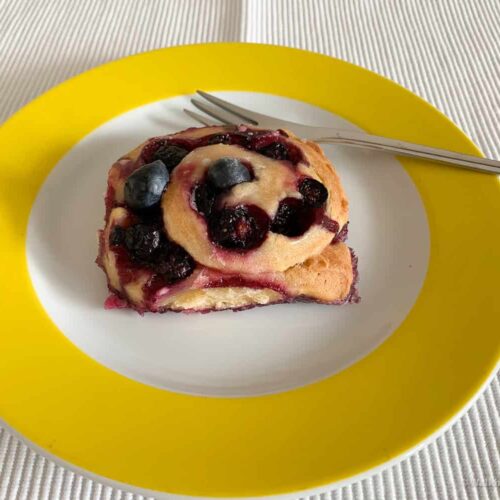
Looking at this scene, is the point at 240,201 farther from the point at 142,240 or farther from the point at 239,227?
the point at 142,240

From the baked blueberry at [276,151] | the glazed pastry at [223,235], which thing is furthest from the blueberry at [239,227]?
the baked blueberry at [276,151]

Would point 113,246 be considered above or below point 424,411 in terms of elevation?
above

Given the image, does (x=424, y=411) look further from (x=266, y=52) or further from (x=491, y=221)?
(x=266, y=52)

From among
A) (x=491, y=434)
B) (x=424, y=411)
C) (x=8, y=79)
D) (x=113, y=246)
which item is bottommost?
(x=491, y=434)

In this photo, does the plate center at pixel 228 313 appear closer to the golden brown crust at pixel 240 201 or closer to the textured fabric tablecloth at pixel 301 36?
the golden brown crust at pixel 240 201

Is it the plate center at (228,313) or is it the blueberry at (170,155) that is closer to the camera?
the plate center at (228,313)

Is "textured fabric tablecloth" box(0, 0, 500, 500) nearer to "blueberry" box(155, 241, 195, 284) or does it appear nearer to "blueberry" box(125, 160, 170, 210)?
"blueberry" box(125, 160, 170, 210)

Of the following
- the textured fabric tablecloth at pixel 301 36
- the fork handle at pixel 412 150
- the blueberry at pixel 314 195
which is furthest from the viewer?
the textured fabric tablecloth at pixel 301 36

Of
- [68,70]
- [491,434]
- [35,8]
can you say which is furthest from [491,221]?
[35,8]
